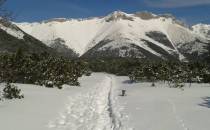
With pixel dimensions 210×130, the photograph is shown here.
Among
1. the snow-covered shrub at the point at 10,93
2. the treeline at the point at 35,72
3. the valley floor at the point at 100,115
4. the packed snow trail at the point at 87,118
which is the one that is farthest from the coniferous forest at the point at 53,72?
the packed snow trail at the point at 87,118

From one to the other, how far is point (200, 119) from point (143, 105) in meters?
6.10

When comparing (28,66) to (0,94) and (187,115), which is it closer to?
(0,94)

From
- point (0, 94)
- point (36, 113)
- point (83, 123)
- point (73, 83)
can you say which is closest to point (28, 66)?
point (73, 83)

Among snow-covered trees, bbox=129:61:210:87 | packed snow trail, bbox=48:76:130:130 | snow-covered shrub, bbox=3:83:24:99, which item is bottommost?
packed snow trail, bbox=48:76:130:130

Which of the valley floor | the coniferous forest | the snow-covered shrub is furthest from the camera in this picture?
the coniferous forest

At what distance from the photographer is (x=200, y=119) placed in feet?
64.2

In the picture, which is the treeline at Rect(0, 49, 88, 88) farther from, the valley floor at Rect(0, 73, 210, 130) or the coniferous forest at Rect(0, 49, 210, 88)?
the valley floor at Rect(0, 73, 210, 130)

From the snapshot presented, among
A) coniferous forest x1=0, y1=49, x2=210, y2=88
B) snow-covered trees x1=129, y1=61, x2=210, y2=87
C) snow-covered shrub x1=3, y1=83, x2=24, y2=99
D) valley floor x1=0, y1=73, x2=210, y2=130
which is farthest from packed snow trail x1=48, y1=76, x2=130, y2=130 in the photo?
snow-covered trees x1=129, y1=61, x2=210, y2=87

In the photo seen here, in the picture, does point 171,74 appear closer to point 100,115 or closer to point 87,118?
point 100,115

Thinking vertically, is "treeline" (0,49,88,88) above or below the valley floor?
above

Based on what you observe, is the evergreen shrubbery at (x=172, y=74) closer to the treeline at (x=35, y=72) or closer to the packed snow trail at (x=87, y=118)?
the treeline at (x=35, y=72)

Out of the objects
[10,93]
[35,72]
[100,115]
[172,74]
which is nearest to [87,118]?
[100,115]

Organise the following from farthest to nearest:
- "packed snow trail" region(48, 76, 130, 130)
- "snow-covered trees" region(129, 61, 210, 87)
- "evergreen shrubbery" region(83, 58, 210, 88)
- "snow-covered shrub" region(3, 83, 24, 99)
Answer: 1. "evergreen shrubbery" region(83, 58, 210, 88)
2. "snow-covered trees" region(129, 61, 210, 87)
3. "snow-covered shrub" region(3, 83, 24, 99)
4. "packed snow trail" region(48, 76, 130, 130)

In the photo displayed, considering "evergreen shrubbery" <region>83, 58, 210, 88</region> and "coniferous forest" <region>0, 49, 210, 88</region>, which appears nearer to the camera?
"coniferous forest" <region>0, 49, 210, 88</region>
